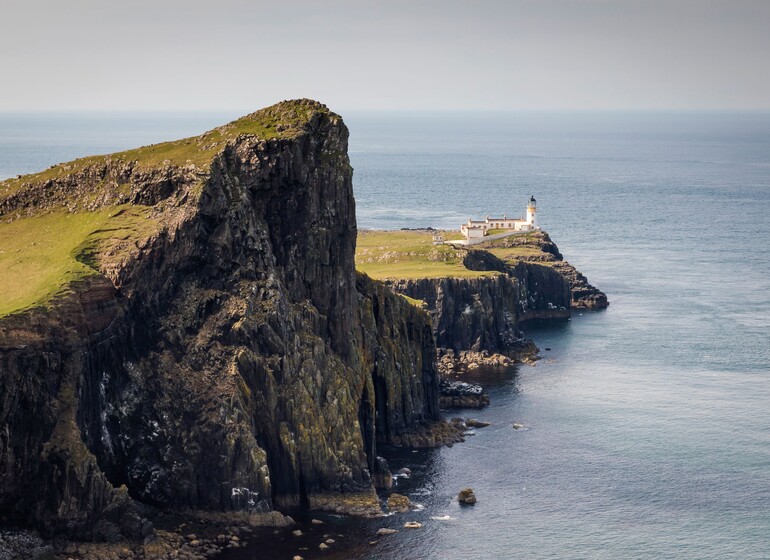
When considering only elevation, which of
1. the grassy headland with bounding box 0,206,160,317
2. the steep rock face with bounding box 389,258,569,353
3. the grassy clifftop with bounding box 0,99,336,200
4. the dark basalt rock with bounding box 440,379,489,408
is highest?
the grassy clifftop with bounding box 0,99,336,200

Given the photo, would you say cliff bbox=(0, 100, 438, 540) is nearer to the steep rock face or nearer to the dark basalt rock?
the dark basalt rock

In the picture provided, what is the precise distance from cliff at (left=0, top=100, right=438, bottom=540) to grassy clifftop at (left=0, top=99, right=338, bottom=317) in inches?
8.5

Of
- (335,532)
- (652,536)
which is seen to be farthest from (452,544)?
(652,536)

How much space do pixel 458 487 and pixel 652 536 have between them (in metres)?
20.0

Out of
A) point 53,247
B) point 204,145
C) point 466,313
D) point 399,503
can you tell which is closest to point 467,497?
point 399,503

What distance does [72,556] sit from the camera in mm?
101062

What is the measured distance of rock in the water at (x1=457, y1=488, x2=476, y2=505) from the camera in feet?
395

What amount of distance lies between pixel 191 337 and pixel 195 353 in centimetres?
167

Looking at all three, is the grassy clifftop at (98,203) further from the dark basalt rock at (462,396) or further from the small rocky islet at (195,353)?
the dark basalt rock at (462,396)

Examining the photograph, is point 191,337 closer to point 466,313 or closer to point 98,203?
point 98,203

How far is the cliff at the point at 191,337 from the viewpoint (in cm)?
10438

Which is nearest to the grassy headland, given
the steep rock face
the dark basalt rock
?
the dark basalt rock

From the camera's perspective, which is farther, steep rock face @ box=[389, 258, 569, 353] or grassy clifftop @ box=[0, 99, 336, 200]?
steep rock face @ box=[389, 258, 569, 353]

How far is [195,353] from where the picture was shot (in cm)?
11731
